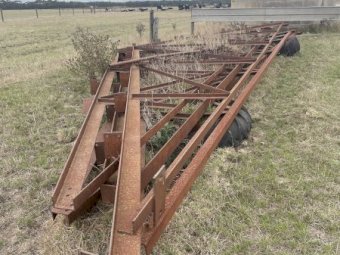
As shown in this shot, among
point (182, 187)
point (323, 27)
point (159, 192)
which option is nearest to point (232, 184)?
point (182, 187)

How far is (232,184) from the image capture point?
3674mm

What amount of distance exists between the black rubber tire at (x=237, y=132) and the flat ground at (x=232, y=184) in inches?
4.8

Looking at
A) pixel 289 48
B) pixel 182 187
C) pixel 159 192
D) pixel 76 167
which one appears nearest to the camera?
pixel 159 192

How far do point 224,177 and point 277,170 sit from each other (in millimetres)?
608

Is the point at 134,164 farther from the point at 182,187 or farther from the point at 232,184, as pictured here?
the point at 232,184

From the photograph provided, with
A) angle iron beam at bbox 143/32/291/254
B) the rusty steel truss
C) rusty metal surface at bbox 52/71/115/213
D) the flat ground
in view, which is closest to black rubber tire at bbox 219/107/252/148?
the flat ground

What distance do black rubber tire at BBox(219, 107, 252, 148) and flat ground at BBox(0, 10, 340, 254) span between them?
0.40ft

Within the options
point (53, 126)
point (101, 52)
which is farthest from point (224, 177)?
point (101, 52)

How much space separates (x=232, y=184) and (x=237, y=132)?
98cm

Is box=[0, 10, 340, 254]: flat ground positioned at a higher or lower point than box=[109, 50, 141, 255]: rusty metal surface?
lower

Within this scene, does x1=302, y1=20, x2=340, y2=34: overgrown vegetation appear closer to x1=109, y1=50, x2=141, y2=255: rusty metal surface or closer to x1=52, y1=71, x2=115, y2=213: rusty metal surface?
x1=52, y1=71, x2=115, y2=213: rusty metal surface

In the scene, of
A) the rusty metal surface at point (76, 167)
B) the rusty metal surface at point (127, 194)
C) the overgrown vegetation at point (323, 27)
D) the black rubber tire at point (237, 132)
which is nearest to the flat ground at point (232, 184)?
the black rubber tire at point (237, 132)

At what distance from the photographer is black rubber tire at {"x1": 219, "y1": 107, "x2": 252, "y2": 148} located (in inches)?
173

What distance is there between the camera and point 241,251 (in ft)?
9.29
